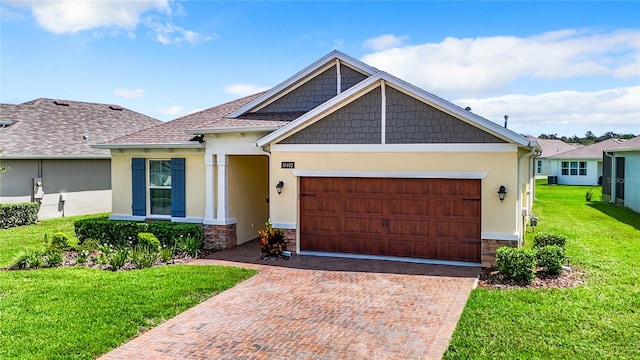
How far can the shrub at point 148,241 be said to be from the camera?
1338cm

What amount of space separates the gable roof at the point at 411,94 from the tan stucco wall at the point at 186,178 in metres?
2.82

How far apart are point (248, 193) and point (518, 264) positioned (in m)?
8.78

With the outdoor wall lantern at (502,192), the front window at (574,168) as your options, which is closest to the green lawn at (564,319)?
the outdoor wall lantern at (502,192)

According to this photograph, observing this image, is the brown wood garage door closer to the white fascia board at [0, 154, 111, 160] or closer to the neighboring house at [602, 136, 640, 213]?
the white fascia board at [0, 154, 111, 160]

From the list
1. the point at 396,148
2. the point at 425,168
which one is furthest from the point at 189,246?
the point at 425,168

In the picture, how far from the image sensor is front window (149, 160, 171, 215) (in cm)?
1562

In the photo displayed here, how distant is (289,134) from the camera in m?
13.3

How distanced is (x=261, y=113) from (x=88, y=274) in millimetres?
7404

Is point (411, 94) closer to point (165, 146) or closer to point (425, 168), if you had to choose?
point (425, 168)

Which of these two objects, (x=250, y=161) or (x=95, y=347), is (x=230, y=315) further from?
(x=250, y=161)

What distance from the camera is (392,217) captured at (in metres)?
12.7

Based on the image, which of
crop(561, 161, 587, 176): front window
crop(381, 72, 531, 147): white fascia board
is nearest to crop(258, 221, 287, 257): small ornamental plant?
crop(381, 72, 531, 147): white fascia board

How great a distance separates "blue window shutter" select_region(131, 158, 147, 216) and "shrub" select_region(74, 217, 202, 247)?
67 centimetres

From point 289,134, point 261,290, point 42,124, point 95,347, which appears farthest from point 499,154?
point 42,124
